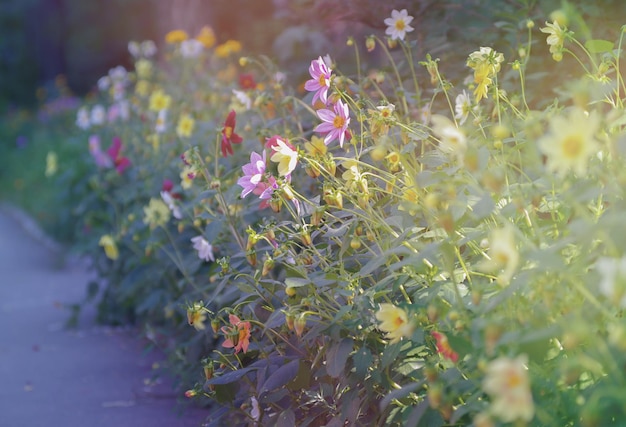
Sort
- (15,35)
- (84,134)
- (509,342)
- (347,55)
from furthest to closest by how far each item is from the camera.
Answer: (15,35), (84,134), (347,55), (509,342)

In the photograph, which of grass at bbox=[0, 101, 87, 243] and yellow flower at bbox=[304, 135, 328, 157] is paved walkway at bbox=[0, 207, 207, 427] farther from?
yellow flower at bbox=[304, 135, 328, 157]

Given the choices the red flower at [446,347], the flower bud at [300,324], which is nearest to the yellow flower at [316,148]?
the flower bud at [300,324]

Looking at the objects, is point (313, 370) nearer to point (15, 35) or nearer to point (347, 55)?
point (347, 55)

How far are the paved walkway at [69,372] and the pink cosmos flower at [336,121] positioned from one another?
54.7 inches

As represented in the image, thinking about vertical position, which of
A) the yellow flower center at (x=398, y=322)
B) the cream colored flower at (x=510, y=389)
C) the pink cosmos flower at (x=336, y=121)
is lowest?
the yellow flower center at (x=398, y=322)

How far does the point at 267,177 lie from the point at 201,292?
1204 mm

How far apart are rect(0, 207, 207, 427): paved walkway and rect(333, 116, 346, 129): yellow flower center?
141cm

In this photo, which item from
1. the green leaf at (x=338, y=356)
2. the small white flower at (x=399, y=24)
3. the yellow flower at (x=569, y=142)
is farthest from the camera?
the small white flower at (x=399, y=24)

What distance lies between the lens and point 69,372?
14.3 feet

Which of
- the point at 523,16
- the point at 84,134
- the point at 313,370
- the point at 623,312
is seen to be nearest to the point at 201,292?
the point at 313,370

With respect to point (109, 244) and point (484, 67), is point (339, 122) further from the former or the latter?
point (109, 244)

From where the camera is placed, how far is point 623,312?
1925mm

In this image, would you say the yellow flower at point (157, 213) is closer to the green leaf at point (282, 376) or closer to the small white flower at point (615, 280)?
the green leaf at point (282, 376)

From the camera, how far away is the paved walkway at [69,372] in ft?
12.0
